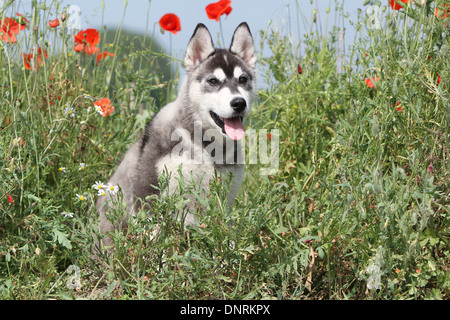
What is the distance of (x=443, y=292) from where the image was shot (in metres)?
3.04

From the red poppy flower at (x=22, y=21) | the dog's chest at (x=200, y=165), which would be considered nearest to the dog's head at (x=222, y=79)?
the dog's chest at (x=200, y=165)

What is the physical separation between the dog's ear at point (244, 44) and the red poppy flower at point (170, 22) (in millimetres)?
734

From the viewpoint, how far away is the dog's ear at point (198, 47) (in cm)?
445

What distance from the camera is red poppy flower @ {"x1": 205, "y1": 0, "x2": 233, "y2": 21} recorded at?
4797 mm

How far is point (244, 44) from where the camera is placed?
15.3 feet

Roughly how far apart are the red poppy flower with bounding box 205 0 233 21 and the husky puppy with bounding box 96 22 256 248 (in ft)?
1.28

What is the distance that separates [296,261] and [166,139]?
1.77 metres

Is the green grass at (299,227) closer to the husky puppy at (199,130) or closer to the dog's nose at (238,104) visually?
the husky puppy at (199,130)

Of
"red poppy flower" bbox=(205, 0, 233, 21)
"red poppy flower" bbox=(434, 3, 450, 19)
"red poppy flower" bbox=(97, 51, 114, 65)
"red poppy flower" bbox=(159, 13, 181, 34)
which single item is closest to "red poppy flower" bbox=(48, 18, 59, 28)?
"red poppy flower" bbox=(97, 51, 114, 65)

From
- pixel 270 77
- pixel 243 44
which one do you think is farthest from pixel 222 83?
pixel 270 77

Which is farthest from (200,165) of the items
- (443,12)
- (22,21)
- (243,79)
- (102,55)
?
(443,12)

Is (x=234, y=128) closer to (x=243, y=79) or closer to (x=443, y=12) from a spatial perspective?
(x=243, y=79)

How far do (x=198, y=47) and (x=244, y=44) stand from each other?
0.43 meters
